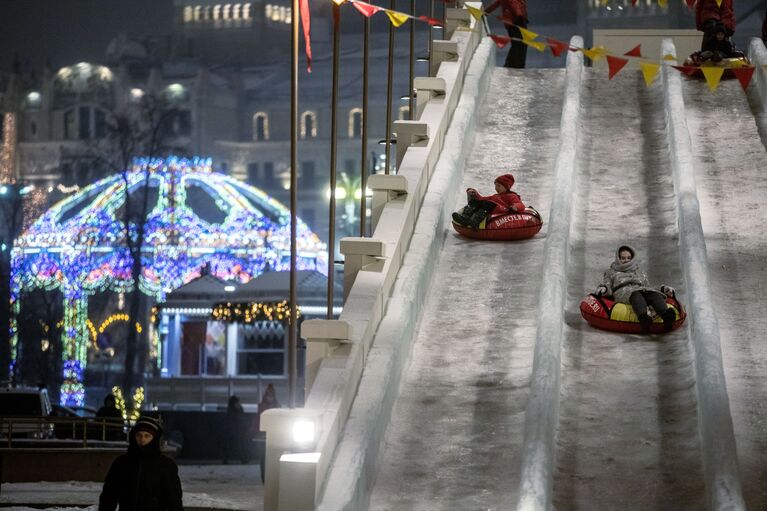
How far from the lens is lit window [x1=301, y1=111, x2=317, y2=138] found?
104400mm

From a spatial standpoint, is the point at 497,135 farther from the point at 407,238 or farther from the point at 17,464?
the point at 17,464

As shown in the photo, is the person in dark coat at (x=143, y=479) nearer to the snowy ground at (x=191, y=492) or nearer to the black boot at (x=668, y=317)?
the black boot at (x=668, y=317)

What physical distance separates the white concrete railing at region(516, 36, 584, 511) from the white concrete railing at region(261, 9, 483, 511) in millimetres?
1125

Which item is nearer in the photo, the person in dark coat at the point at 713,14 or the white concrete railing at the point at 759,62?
the white concrete railing at the point at 759,62

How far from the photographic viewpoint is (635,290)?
38.9 feet

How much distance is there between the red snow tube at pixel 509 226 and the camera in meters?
13.7

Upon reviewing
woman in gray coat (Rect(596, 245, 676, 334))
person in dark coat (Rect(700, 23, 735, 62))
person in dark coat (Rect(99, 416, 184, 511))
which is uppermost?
person in dark coat (Rect(700, 23, 735, 62))

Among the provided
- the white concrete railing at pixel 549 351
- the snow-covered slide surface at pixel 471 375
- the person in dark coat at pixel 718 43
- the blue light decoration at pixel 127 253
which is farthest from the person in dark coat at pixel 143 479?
the blue light decoration at pixel 127 253

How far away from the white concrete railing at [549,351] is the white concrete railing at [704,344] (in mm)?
919

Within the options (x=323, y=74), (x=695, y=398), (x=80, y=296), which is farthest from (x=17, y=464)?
(x=323, y=74)

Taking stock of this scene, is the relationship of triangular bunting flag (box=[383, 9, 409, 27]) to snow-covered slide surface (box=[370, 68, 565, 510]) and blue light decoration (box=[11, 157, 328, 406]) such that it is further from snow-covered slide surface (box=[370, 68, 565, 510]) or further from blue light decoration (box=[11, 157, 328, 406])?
blue light decoration (box=[11, 157, 328, 406])

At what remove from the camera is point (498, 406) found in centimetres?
1065

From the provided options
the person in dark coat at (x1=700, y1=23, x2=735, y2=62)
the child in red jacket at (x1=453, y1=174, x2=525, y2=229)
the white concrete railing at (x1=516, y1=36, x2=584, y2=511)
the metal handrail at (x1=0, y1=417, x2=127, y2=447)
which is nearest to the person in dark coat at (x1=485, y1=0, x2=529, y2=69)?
the person in dark coat at (x1=700, y1=23, x2=735, y2=62)

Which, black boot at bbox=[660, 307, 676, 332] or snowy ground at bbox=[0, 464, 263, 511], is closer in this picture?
black boot at bbox=[660, 307, 676, 332]
